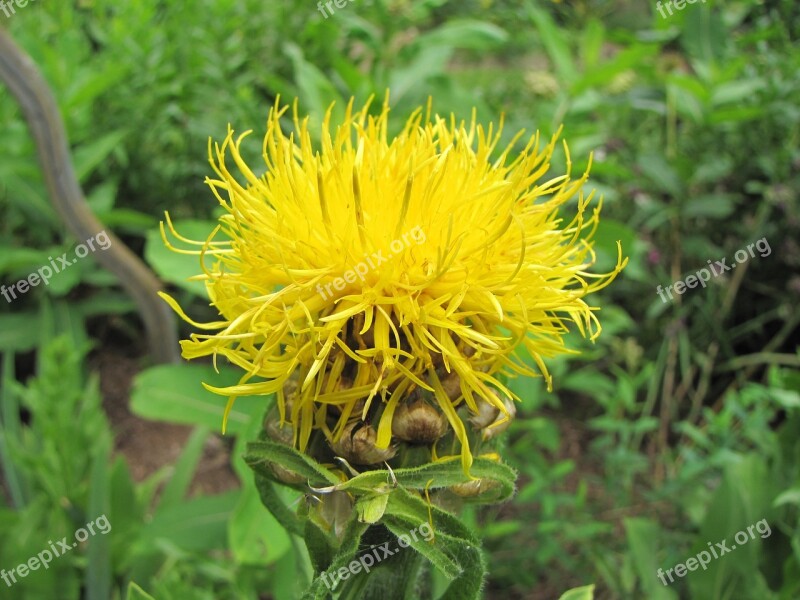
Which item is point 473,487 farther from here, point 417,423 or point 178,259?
point 178,259

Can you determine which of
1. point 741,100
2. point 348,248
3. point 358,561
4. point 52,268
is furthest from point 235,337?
point 741,100

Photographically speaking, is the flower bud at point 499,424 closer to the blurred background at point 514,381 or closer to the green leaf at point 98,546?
the blurred background at point 514,381

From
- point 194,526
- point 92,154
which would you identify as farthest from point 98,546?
point 92,154

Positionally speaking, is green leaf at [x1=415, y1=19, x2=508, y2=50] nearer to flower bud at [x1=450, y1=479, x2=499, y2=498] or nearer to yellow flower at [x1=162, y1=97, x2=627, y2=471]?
yellow flower at [x1=162, y1=97, x2=627, y2=471]

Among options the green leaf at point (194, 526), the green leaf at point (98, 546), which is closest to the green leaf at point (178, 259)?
the green leaf at point (98, 546)

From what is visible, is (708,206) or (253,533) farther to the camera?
(708,206)
